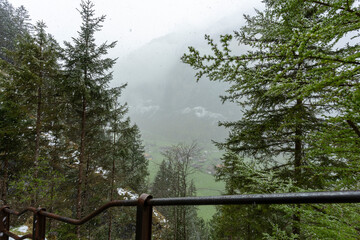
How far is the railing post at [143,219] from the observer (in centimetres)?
140

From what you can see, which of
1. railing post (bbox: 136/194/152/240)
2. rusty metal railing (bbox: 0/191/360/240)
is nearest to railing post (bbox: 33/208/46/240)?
rusty metal railing (bbox: 0/191/360/240)

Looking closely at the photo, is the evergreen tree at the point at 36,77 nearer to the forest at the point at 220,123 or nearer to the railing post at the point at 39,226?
the forest at the point at 220,123

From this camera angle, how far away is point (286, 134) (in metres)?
6.61

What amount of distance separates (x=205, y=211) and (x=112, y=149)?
61325 millimetres

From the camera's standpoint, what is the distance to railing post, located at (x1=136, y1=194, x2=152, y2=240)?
1.40 metres

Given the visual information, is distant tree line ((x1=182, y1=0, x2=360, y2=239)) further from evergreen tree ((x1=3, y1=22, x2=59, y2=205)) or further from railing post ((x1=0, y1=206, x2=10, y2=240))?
evergreen tree ((x1=3, y1=22, x2=59, y2=205))

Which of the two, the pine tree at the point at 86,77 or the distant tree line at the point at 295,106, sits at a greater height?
the pine tree at the point at 86,77

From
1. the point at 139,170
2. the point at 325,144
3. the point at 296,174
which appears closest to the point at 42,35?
the point at 325,144

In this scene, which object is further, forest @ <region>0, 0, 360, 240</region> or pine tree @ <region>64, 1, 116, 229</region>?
pine tree @ <region>64, 1, 116, 229</region>

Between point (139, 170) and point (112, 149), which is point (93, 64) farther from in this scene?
point (139, 170)

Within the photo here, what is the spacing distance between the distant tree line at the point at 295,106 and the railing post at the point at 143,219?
2.98 ft

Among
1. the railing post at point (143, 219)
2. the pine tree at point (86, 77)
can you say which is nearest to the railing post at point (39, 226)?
the railing post at point (143, 219)

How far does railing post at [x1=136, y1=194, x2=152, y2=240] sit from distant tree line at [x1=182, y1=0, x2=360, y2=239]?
907 millimetres

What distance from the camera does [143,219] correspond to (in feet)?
4.61
